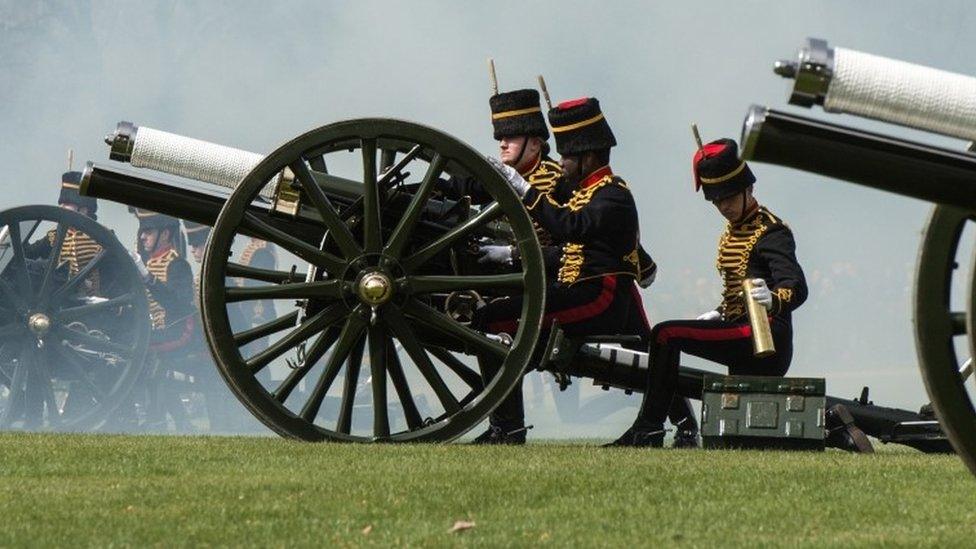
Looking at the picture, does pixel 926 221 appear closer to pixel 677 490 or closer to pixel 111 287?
pixel 677 490

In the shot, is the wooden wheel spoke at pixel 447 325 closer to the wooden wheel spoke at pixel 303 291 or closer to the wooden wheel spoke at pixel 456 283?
the wooden wheel spoke at pixel 456 283

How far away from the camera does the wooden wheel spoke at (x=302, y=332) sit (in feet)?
24.3

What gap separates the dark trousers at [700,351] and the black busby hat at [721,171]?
1.92 feet

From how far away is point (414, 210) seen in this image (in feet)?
24.2

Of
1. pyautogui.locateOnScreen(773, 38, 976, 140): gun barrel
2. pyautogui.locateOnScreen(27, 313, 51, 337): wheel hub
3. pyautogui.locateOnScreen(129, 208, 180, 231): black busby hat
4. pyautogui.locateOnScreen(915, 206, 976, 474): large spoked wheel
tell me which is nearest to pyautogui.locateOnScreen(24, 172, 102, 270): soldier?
pyautogui.locateOnScreen(27, 313, 51, 337): wheel hub

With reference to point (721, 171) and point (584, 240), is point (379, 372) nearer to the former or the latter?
point (584, 240)

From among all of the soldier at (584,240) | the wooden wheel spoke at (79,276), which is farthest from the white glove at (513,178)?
the wooden wheel spoke at (79,276)

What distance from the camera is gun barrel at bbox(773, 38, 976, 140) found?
4.13m

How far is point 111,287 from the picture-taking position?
15883 millimetres

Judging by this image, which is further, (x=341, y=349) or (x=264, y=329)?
(x=264, y=329)

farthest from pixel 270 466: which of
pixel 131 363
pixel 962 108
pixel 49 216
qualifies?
pixel 131 363

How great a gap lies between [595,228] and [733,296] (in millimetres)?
757

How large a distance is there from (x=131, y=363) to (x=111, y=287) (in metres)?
0.86

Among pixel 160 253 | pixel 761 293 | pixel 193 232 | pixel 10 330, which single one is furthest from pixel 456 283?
pixel 193 232
